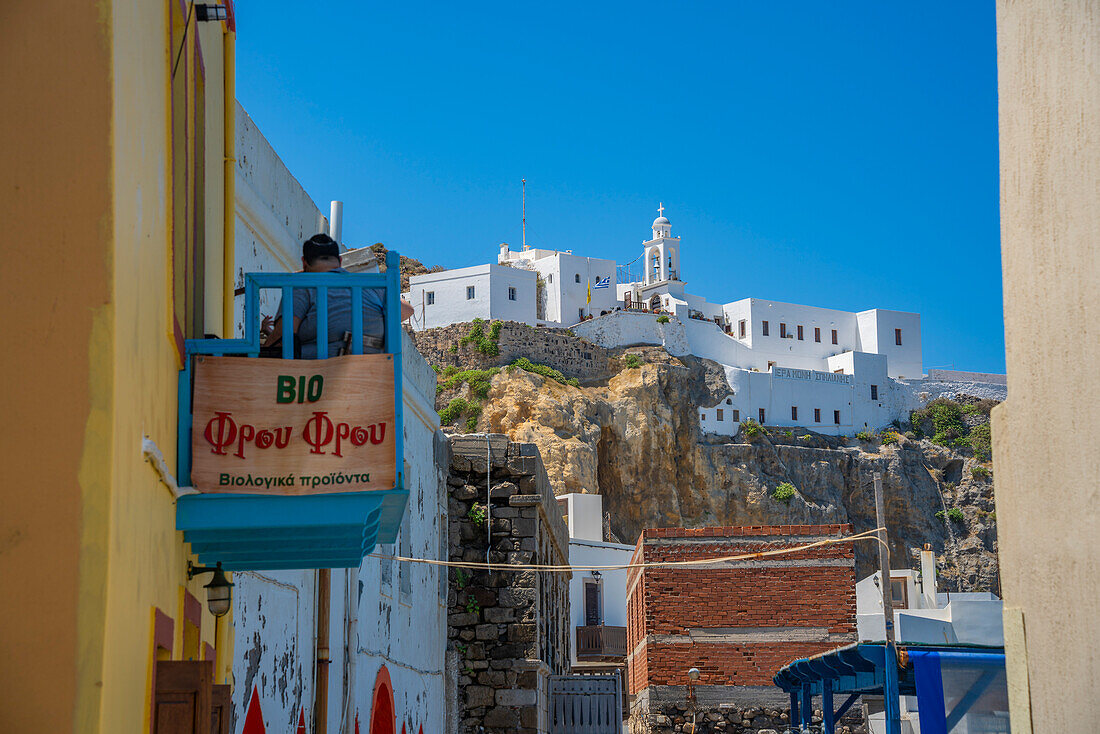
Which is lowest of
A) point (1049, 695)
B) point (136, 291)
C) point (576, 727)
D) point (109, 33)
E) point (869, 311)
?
point (576, 727)

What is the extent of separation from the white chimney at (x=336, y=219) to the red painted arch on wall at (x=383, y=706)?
4572mm

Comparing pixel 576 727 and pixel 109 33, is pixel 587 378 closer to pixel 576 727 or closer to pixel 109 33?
pixel 576 727

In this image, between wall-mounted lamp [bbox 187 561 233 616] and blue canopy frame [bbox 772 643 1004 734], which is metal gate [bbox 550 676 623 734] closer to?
blue canopy frame [bbox 772 643 1004 734]

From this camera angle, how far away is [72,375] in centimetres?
332

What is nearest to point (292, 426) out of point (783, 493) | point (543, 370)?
point (543, 370)

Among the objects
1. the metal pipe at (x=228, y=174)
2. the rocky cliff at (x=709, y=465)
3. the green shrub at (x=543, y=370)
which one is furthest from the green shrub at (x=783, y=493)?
the metal pipe at (x=228, y=174)

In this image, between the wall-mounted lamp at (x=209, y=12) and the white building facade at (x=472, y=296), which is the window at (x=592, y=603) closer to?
the white building facade at (x=472, y=296)

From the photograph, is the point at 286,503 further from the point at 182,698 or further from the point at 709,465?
the point at 709,465

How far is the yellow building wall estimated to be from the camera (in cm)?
318

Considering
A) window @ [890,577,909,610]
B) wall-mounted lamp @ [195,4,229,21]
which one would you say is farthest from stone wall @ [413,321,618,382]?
wall-mounted lamp @ [195,4,229,21]

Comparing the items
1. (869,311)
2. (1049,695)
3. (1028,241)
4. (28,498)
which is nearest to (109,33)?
(28,498)

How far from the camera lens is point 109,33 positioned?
352cm

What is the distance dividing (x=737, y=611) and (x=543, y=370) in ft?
119

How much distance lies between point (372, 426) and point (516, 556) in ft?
33.6
